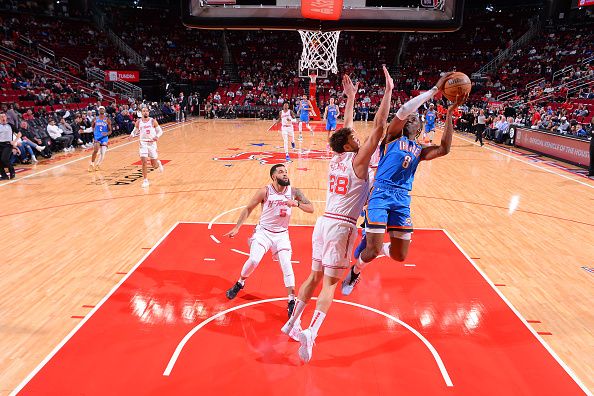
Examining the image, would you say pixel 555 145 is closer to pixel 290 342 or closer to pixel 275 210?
pixel 275 210

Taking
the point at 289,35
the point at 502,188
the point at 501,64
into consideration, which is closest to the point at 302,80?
the point at 289,35

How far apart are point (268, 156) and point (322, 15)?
7.43m

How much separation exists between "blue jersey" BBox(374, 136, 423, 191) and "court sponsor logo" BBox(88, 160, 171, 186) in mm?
8341

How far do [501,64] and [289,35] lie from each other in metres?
17.3

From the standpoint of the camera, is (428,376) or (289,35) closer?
(428,376)

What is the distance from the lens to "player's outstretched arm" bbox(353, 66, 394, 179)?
356 centimetres

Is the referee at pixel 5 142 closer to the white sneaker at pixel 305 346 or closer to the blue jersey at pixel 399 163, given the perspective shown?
the blue jersey at pixel 399 163

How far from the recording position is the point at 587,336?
A: 4699 mm

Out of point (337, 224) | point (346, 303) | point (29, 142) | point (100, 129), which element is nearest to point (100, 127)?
point (100, 129)

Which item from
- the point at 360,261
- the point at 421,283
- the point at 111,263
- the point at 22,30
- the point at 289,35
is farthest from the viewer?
the point at 289,35

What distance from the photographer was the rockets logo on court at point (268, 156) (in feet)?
49.0

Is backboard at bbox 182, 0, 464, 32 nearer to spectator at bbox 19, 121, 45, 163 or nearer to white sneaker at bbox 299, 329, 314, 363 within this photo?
white sneaker at bbox 299, 329, 314, 363

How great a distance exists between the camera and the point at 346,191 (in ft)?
13.2

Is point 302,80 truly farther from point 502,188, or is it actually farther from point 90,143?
point 502,188
